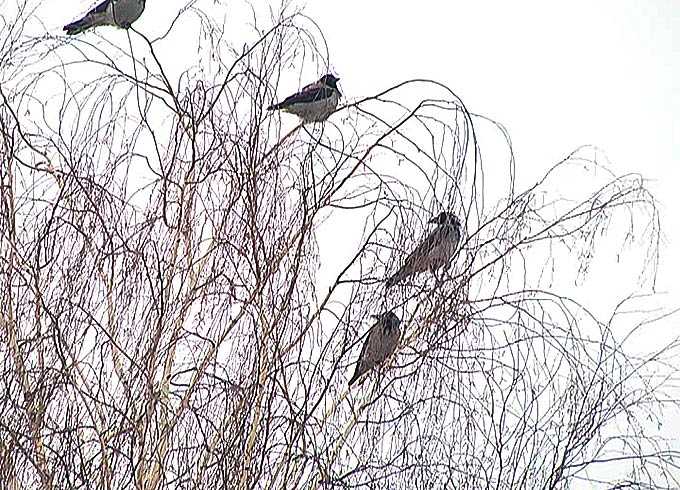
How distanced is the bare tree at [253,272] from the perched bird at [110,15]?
0.02 meters

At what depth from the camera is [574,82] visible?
1881mm

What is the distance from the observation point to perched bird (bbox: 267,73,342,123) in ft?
3.93

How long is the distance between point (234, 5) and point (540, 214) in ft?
1.48

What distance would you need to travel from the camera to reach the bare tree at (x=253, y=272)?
1.10 m

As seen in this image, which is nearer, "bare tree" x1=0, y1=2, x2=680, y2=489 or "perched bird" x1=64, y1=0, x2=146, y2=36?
"bare tree" x1=0, y1=2, x2=680, y2=489

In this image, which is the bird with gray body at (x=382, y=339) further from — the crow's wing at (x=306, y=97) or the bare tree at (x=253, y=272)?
the crow's wing at (x=306, y=97)

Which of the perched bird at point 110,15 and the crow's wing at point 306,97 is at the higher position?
the perched bird at point 110,15

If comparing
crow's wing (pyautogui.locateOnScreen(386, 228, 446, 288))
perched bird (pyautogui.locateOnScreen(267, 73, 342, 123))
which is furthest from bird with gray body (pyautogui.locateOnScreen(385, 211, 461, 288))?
perched bird (pyautogui.locateOnScreen(267, 73, 342, 123))

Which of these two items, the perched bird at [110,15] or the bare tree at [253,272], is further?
the perched bird at [110,15]

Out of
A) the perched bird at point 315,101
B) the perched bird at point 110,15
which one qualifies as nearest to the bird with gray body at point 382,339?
the perched bird at point 315,101

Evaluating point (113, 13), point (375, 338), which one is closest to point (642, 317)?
point (375, 338)

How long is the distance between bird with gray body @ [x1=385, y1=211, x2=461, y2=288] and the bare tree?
1 cm

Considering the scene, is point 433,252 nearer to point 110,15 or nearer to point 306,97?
point 306,97

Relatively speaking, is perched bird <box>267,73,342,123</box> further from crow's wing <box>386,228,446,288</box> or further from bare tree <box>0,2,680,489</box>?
crow's wing <box>386,228,446,288</box>
